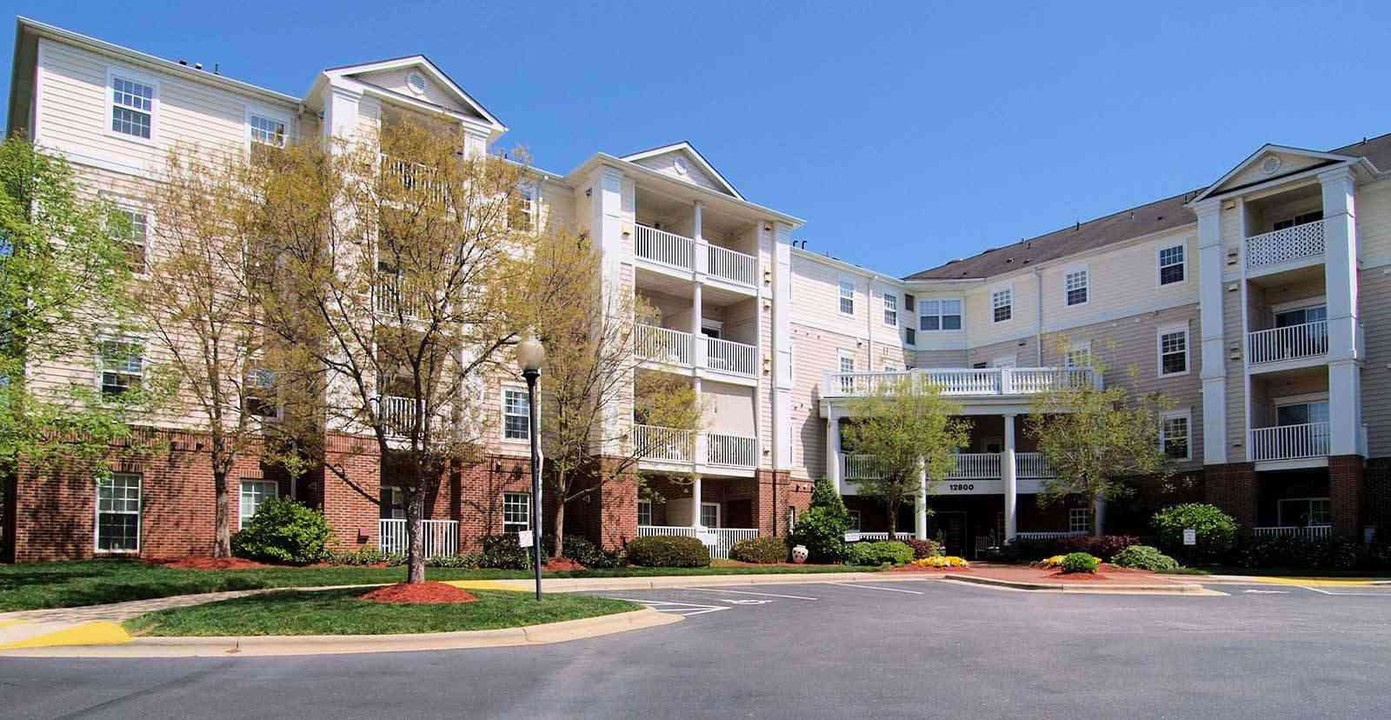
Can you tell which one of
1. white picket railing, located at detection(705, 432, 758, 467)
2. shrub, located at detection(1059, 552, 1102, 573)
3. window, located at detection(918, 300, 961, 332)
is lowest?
shrub, located at detection(1059, 552, 1102, 573)

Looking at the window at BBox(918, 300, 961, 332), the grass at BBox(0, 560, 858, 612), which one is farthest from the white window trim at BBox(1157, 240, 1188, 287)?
the grass at BBox(0, 560, 858, 612)

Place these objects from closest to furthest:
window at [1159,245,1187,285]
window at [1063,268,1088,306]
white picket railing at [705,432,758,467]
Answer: white picket railing at [705,432,758,467] < window at [1159,245,1187,285] < window at [1063,268,1088,306]

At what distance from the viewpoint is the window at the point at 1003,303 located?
42.5 m

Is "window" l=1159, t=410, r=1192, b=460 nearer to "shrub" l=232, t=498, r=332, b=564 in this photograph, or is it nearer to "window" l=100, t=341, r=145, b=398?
"shrub" l=232, t=498, r=332, b=564

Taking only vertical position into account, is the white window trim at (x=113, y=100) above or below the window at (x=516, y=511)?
above

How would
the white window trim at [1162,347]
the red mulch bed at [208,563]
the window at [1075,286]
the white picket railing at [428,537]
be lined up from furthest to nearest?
the window at [1075,286] < the white window trim at [1162,347] < the white picket railing at [428,537] < the red mulch bed at [208,563]

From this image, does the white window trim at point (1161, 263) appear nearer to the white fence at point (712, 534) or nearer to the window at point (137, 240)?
the white fence at point (712, 534)

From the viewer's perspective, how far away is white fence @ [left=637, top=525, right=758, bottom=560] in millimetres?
32500

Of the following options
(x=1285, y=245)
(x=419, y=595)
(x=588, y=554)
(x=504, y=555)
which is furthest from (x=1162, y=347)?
(x=419, y=595)

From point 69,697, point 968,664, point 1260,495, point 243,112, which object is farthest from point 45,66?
point 1260,495

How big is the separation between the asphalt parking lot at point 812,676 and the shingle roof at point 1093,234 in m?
24.5

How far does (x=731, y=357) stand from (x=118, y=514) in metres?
18.4

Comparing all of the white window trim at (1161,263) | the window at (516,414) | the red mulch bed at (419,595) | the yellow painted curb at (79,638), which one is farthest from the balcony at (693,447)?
the yellow painted curb at (79,638)

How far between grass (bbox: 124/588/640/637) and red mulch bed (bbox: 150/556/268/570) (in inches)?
236
